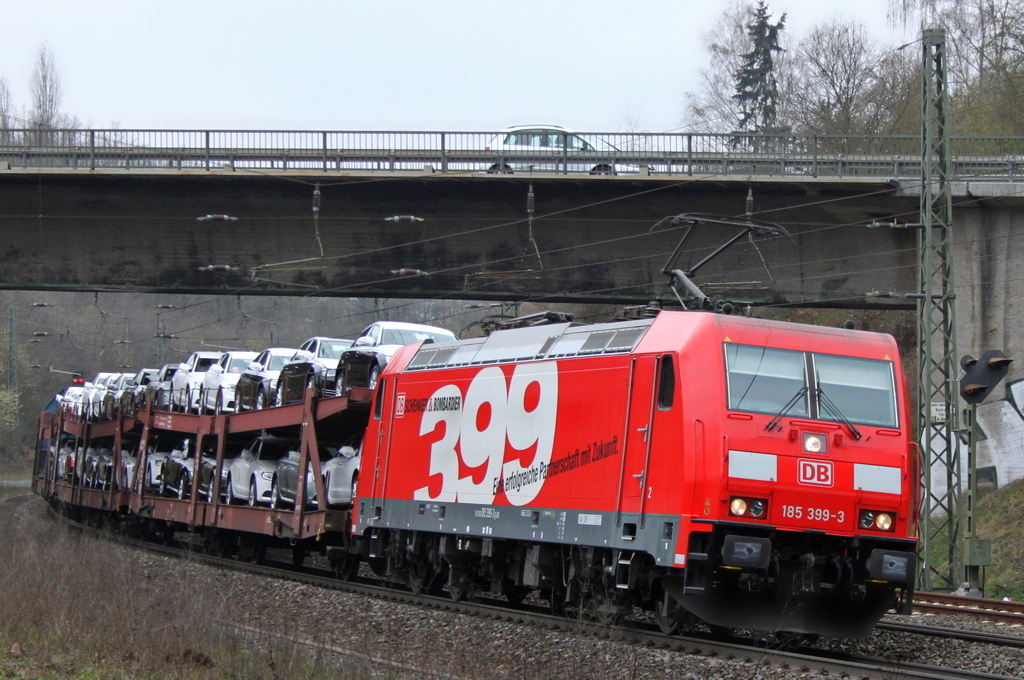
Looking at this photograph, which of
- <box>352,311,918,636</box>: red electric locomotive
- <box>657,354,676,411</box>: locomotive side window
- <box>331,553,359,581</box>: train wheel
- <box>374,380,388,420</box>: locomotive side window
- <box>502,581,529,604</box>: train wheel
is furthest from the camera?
<box>331,553,359,581</box>: train wheel

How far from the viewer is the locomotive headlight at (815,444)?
11.2 m

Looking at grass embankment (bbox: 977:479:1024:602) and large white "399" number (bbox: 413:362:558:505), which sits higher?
large white "399" number (bbox: 413:362:558:505)

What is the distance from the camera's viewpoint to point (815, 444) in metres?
11.2

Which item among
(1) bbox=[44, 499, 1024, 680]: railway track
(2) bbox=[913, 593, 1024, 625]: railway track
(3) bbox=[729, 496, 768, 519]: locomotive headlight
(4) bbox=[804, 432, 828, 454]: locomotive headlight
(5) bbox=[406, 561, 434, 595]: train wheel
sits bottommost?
(2) bbox=[913, 593, 1024, 625]: railway track

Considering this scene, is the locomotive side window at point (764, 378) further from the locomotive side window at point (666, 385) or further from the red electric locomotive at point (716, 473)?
the locomotive side window at point (666, 385)

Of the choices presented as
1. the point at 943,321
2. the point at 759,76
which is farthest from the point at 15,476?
the point at 943,321

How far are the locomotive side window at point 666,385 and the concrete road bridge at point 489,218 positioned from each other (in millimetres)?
15397

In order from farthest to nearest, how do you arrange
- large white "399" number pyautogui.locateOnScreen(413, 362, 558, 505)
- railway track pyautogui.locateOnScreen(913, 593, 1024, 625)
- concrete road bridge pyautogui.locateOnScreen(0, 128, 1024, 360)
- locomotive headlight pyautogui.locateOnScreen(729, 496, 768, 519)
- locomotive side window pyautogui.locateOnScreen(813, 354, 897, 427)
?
concrete road bridge pyautogui.locateOnScreen(0, 128, 1024, 360)
railway track pyautogui.locateOnScreen(913, 593, 1024, 625)
large white "399" number pyautogui.locateOnScreen(413, 362, 558, 505)
locomotive side window pyautogui.locateOnScreen(813, 354, 897, 427)
locomotive headlight pyautogui.locateOnScreen(729, 496, 768, 519)

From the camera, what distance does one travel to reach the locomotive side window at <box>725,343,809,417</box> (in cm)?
→ 1122

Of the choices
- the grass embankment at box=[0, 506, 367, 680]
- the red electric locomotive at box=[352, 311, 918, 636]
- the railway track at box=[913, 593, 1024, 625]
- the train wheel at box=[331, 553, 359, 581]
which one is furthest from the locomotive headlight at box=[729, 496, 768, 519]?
the train wheel at box=[331, 553, 359, 581]

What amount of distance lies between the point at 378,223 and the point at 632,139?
6.05 meters

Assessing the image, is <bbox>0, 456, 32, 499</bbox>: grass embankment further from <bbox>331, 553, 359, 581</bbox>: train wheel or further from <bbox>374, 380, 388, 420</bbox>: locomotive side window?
<bbox>374, 380, 388, 420</bbox>: locomotive side window

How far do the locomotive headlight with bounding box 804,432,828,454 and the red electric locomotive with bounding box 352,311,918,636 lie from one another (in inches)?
0.5

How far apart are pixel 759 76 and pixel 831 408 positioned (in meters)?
48.9
